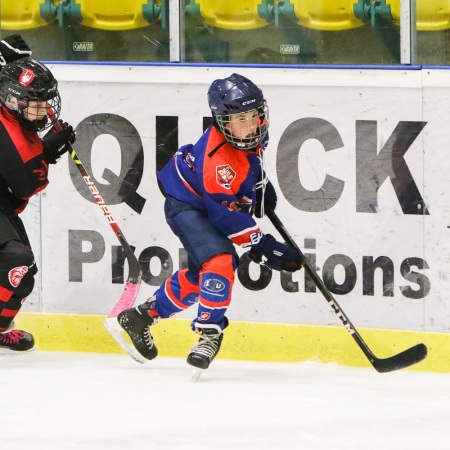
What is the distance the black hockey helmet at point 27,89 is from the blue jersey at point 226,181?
1.76ft

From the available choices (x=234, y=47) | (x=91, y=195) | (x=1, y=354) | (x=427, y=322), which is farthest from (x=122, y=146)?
(x=427, y=322)

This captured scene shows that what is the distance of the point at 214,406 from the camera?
3822mm

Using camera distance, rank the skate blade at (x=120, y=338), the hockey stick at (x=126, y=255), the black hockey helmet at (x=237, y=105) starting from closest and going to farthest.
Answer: the black hockey helmet at (x=237, y=105), the skate blade at (x=120, y=338), the hockey stick at (x=126, y=255)

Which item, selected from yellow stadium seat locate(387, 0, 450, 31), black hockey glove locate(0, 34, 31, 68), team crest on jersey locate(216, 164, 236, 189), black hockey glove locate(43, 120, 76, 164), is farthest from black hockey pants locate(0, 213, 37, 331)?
yellow stadium seat locate(387, 0, 450, 31)

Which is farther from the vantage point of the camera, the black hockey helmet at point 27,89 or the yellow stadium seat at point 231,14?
the yellow stadium seat at point 231,14

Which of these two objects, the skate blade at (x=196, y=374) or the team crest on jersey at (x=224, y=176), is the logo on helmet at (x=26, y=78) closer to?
the team crest on jersey at (x=224, y=176)

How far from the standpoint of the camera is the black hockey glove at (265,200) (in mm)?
4273

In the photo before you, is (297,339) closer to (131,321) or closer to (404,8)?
(131,321)

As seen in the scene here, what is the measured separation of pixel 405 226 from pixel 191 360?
91 centimetres

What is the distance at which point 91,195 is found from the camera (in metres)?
4.79

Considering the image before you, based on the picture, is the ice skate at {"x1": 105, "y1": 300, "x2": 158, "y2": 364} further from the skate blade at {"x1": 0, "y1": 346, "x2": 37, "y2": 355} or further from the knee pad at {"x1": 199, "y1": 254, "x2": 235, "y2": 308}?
the skate blade at {"x1": 0, "y1": 346, "x2": 37, "y2": 355}

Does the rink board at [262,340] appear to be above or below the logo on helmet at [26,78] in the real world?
below


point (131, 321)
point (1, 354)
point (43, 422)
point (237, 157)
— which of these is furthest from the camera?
point (1, 354)

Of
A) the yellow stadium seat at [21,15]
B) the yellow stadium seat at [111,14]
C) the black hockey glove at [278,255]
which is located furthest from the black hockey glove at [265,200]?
the yellow stadium seat at [21,15]
